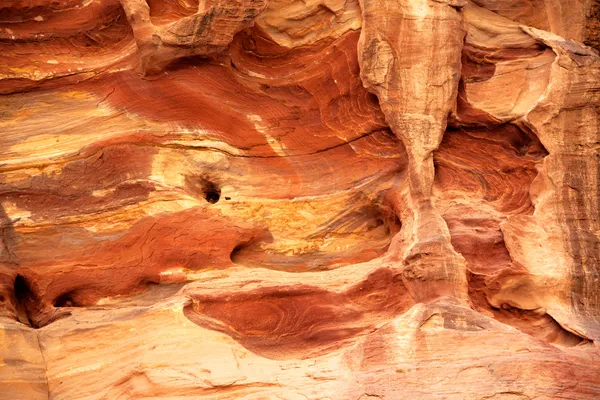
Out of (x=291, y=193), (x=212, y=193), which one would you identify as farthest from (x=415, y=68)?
(x=212, y=193)

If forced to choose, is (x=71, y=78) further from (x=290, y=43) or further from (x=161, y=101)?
(x=290, y=43)

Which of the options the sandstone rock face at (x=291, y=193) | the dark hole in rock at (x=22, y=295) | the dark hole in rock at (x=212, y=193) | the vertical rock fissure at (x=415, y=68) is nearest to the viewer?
the sandstone rock face at (x=291, y=193)

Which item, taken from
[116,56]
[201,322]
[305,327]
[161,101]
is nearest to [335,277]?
[305,327]

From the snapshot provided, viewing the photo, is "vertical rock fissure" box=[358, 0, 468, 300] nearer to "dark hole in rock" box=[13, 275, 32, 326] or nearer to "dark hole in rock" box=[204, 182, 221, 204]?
"dark hole in rock" box=[204, 182, 221, 204]

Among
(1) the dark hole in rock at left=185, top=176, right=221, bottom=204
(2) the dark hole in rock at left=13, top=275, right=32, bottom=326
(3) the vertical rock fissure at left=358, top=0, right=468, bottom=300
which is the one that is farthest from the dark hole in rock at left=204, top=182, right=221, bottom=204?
(2) the dark hole in rock at left=13, top=275, right=32, bottom=326

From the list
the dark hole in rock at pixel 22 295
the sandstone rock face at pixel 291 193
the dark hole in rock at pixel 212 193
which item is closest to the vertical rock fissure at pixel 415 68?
the sandstone rock face at pixel 291 193

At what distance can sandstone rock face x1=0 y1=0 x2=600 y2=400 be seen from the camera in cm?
718

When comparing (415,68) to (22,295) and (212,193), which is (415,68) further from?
(22,295)

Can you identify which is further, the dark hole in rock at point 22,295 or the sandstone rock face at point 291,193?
the dark hole in rock at point 22,295

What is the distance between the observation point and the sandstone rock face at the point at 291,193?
23.6ft

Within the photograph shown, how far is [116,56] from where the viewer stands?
847 centimetres

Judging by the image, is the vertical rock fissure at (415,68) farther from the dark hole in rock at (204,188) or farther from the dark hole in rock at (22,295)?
the dark hole in rock at (22,295)

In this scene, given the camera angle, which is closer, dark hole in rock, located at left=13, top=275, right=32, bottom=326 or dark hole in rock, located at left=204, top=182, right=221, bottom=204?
dark hole in rock, located at left=13, top=275, right=32, bottom=326

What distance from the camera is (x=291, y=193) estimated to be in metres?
8.41
